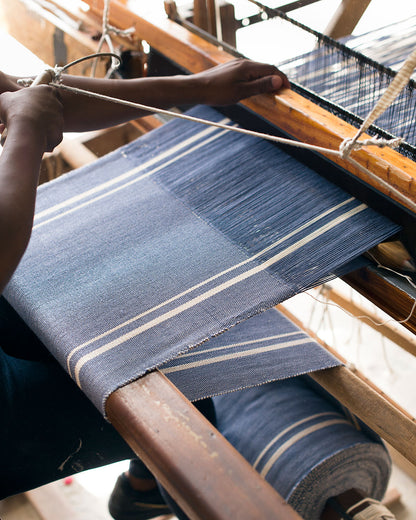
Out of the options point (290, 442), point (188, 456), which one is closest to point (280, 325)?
point (290, 442)

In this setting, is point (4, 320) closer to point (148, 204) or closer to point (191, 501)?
point (148, 204)

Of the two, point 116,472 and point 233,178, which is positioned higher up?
point 233,178

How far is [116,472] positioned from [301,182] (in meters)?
1.96

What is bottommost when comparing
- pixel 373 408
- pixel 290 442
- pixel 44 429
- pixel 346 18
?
pixel 290 442

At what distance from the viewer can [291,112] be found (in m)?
1.50

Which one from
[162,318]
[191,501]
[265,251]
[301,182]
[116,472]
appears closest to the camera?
[191,501]

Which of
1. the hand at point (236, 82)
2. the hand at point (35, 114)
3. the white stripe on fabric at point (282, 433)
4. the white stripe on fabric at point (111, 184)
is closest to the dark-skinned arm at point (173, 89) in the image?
the hand at point (236, 82)

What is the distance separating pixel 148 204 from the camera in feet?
5.08

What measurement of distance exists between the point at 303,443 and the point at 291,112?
31.5 inches

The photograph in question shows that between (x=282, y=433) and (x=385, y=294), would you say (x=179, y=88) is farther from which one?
(x=282, y=433)

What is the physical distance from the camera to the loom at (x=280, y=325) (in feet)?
2.97

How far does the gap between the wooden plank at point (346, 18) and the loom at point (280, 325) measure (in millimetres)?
344

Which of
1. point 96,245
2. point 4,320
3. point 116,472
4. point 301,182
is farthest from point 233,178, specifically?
point 116,472

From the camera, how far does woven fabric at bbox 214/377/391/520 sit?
1445mm
